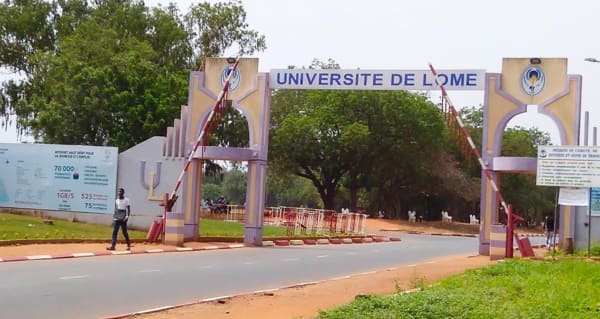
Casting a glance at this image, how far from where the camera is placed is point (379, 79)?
28125 mm

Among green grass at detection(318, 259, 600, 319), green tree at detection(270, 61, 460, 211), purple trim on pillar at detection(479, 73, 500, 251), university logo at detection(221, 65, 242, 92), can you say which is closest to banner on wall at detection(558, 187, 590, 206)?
purple trim on pillar at detection(479, 73, 500, 251)

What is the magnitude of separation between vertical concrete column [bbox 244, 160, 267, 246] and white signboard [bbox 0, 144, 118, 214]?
5.25m

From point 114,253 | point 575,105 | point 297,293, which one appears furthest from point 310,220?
point 297,293

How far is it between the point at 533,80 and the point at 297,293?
50.5 ft

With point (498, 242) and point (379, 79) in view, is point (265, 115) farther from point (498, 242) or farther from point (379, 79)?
point (498, 242)

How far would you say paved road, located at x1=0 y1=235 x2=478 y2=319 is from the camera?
12102 mm

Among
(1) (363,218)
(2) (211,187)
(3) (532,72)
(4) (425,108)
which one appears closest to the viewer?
(3) (532,72)

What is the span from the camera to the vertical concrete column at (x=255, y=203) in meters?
28.9

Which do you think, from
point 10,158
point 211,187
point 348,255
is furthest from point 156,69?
point 211,187

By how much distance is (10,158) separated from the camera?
3142 centimetres

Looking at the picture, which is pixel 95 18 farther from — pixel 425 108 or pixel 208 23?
pixel 425 108

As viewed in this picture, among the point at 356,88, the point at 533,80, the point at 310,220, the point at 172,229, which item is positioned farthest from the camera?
the point at 310,220

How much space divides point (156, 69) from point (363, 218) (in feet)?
50.3

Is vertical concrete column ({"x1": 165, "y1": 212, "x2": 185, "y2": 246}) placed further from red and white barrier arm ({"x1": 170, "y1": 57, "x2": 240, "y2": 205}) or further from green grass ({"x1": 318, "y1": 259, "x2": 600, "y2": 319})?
green grass ({"x1": 318, "y1": 259, "x2": 600, "y2": 319})
